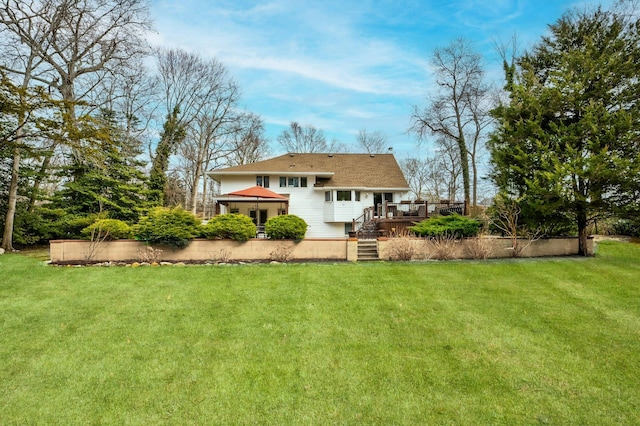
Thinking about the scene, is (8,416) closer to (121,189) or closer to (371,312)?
(371,312)

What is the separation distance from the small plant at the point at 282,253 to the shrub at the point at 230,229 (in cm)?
106

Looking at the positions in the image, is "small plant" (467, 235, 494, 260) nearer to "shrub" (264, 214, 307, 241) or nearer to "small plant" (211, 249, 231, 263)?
"shrub" (264, 214, 307, 241)

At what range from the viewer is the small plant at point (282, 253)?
1131cm

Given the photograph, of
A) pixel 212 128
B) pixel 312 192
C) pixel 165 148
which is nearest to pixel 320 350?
pixel 312 192

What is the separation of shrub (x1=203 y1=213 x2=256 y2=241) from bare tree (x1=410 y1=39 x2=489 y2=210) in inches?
699

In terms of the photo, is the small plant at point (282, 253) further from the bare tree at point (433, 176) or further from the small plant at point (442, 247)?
the bare tree at point (433, 176)

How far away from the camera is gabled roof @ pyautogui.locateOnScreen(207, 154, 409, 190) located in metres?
21.1

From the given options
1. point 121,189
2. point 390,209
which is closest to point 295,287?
point 390,209

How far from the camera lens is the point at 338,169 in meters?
23.6

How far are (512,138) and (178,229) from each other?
13034 millimetres

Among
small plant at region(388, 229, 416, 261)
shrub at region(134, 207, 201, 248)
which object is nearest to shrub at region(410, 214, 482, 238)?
small plant at region(388, 229, 416, 261)

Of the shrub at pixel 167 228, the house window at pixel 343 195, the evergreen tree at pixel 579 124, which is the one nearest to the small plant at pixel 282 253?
the shrub at pixel 167 228

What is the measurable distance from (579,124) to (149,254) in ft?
51.9

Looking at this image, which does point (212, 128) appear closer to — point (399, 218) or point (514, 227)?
point (399, 218)
